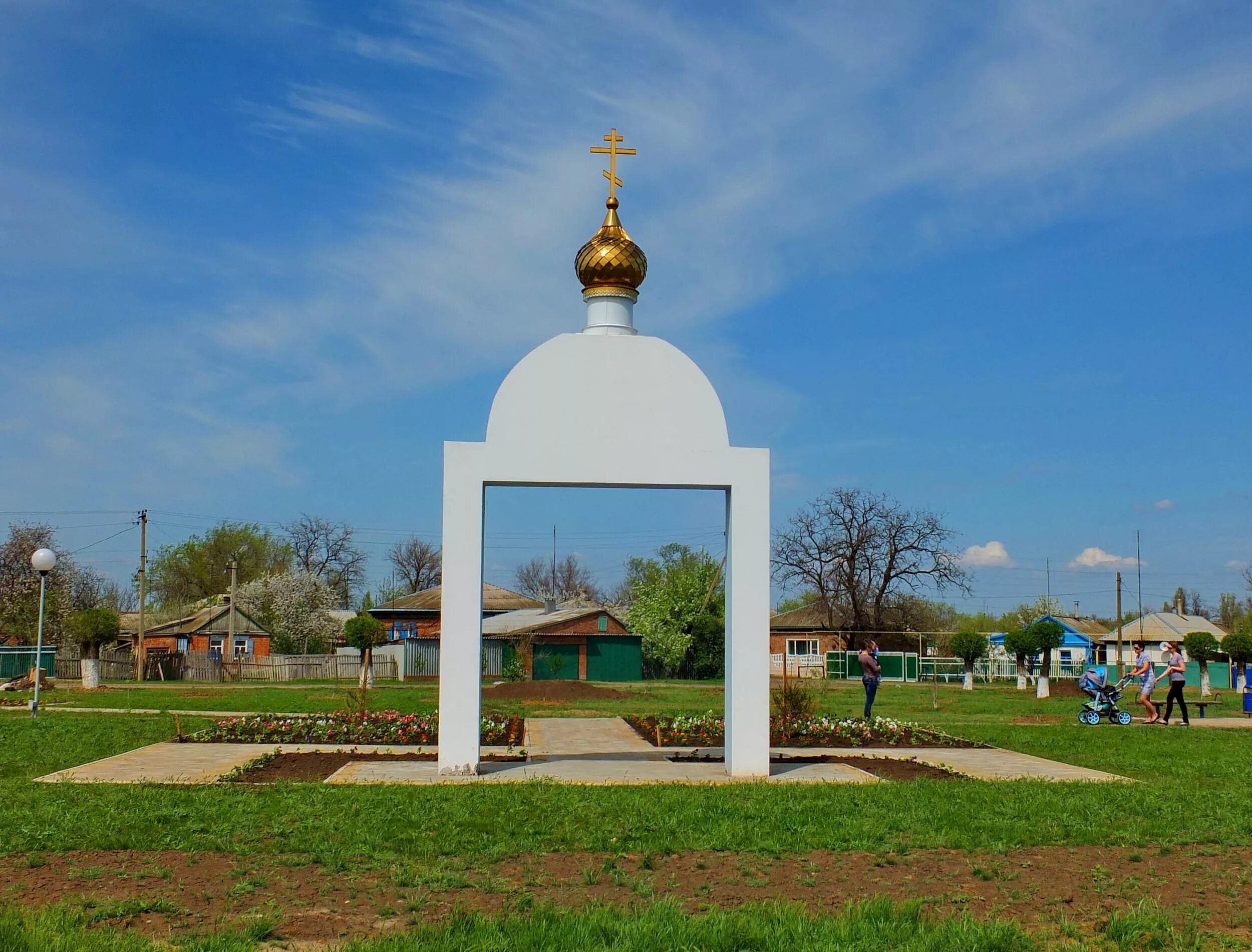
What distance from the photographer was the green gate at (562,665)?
43.0 meters

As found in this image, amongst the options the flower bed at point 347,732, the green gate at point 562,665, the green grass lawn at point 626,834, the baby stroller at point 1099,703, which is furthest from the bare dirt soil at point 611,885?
the green gate at point 562,665

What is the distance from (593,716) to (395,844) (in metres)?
13.7

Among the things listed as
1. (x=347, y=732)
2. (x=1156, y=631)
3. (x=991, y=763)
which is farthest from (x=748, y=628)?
(x=1156, y=631)

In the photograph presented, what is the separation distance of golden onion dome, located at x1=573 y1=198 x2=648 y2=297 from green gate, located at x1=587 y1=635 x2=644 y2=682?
34.0 m

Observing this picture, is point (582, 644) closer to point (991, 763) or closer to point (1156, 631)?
point (991, 763)

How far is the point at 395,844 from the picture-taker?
7.51 metres

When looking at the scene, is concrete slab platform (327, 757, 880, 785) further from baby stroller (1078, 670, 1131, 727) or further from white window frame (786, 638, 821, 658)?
white window frame (786, 638, 821, 658)

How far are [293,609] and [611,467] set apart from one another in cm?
5284

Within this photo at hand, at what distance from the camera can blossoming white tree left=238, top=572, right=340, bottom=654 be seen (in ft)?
197

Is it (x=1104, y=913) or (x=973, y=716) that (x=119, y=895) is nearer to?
(x=1104, y=913)

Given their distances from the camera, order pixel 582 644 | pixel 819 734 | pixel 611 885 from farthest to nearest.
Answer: pixel 582 644, pixel 819 734, pixel 611 885

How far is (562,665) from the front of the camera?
41500 mm

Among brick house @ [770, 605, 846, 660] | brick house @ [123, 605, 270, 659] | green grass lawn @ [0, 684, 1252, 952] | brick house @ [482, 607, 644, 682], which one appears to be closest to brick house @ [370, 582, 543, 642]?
brick house @ [482, 607, 644, 682]

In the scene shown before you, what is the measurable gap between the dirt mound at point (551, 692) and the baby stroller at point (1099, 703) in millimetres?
13001
